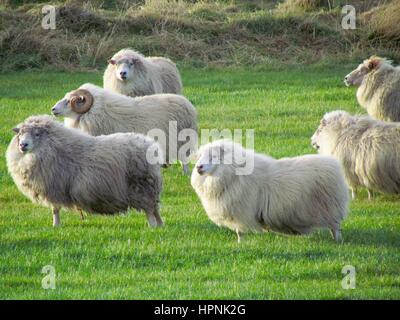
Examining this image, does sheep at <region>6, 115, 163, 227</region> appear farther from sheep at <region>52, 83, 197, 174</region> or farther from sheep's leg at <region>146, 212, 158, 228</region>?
sheep at <region>52, 83, 197, 174</region>

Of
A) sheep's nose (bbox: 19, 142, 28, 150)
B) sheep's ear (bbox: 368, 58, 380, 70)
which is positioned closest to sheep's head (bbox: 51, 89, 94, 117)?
sheep's nose (bbox: 19, 142, 28, 150)

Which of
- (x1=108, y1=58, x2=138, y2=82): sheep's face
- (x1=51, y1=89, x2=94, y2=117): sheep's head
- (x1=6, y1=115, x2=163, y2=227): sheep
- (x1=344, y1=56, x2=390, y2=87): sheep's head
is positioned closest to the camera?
(x1=6, y1=115, x2=163, y2=227): sheep

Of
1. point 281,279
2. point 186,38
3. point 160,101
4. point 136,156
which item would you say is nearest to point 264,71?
point 186,38

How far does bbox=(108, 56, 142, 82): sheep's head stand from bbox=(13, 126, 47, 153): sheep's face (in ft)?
Answer: 13.5

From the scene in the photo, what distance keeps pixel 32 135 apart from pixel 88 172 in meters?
0.72

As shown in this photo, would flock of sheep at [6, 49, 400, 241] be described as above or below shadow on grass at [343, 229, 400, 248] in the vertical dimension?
above

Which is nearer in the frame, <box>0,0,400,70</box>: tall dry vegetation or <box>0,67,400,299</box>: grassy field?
<box>0,67,400,299</box>: grassy field

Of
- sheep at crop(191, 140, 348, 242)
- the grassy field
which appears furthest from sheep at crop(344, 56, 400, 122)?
sheep at crop(191, 140, 348, 242)

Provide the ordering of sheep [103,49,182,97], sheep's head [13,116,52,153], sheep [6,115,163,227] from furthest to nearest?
1. sheep [103,49,182,97]
2. sheep's head [13,116,52,153]
3. sheep [6,115,163,227]

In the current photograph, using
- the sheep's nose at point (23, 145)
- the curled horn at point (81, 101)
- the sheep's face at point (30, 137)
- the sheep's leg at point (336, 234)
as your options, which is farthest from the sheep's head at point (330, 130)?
the sheep's nose at point (23, 145)

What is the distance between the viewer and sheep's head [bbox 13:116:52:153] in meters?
10.1

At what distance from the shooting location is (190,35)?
21.8 m

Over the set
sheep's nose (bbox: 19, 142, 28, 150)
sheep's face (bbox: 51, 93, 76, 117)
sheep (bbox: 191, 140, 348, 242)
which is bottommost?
sheep (bbox: 191, 140, 348, 242)
